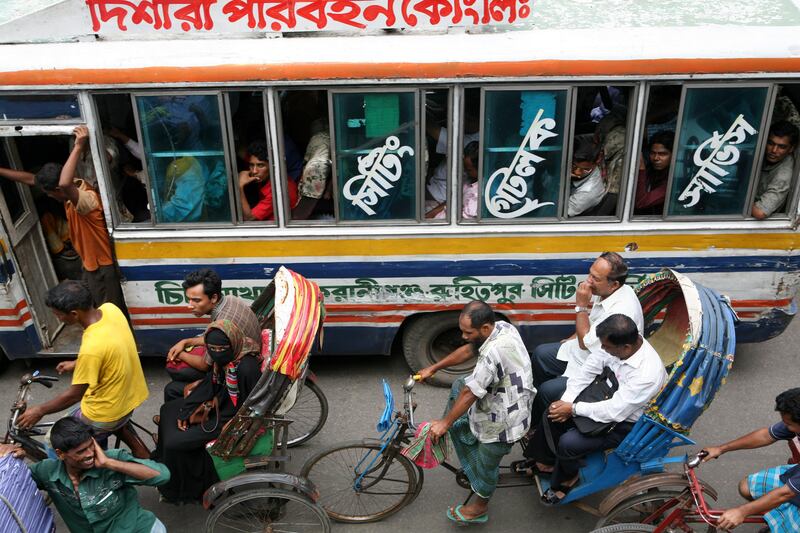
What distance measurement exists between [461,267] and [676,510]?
2170mm

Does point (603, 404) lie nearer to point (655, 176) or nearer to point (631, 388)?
point (631, 388)

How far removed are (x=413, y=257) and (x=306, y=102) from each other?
1316 mm

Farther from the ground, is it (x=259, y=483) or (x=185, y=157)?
(x=185, y=157)

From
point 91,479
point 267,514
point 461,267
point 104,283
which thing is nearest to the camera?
Result: point 91,479

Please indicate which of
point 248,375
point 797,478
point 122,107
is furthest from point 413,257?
point 797,478

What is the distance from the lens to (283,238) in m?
5.23

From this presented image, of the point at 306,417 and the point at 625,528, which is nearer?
the point at 625,528

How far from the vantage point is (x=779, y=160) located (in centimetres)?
506

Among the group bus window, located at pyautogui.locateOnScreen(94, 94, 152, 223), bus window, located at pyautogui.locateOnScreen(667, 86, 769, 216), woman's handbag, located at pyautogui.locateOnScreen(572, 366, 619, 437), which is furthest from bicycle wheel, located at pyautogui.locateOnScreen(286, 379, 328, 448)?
bus window, located at pyautogui.locateOnScreen(667, 86, 769, 216)

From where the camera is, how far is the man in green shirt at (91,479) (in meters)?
3.49

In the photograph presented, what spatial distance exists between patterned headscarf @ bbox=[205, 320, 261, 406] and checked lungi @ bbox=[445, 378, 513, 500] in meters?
1.23

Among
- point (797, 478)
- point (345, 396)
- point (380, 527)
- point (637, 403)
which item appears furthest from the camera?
point (345, 396)

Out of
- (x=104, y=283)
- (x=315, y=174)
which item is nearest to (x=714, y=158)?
(x=315, y=174)

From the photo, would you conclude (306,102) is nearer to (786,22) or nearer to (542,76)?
(542,76)
